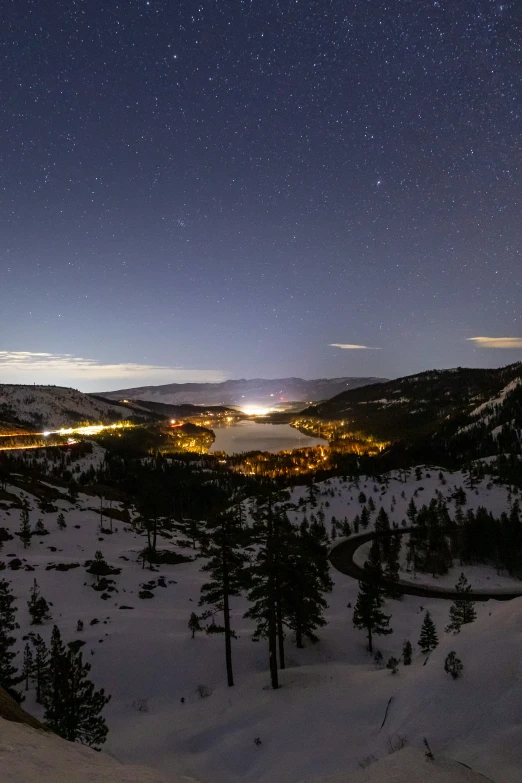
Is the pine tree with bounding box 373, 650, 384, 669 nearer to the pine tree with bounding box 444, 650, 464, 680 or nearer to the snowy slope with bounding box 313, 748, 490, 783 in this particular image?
the pine tree with bounding box 444, 650, 464, 680

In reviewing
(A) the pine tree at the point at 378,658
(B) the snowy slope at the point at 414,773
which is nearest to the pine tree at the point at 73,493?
(A) the pine tree at the point at 378,658

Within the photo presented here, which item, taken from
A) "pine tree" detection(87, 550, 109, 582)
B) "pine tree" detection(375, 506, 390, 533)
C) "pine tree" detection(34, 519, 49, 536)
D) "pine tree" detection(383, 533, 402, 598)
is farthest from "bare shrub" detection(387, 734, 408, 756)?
"pine tree" detection(375, 506, 390, 533)

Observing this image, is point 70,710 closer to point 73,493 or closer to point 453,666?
point 453,666

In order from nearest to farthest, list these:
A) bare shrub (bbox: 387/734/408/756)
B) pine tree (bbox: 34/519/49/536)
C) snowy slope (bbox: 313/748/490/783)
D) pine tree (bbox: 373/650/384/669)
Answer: snowy slope (bbox: 313/748/490/783) → bare shrub (bbox: 387/734/408/756) → pine tree (bbox: 373/650/384/669) → pine tree (bbox: 34/519/49/536)

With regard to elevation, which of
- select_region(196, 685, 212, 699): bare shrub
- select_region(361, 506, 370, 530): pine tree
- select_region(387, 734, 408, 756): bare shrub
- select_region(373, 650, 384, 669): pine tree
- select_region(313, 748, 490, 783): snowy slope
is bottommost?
select_region(361, 506, 370, 530): pine tree

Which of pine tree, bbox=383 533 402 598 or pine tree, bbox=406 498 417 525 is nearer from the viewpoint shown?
pine tree, bbox=383 533 402 598

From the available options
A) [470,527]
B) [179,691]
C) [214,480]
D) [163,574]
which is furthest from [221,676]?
[214,480]

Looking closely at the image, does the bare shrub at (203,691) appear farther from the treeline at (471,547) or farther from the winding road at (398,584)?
the treeline at (471,547)

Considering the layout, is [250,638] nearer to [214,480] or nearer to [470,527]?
[470,527]
